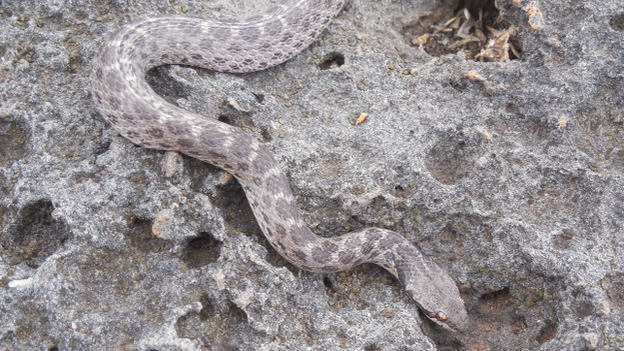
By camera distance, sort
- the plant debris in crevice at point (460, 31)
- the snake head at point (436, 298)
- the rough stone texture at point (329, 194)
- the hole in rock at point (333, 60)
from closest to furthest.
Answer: the rough stone texture at point (329, 194) → the snake head at point (436, 298) → the hole in rock at point (333, 60) → the plant debris in crevice at point (460, 31)

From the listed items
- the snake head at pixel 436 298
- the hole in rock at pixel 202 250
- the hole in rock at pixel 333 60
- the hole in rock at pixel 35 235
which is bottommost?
the snake head at pixel 436 298

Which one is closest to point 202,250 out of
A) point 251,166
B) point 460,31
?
point 251,166

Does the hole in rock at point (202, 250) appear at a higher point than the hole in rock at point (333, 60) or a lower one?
lower

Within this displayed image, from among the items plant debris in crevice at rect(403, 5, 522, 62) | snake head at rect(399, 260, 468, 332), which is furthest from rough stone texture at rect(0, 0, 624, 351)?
plant debris in crevice at rect(403, 5, 522, 62)

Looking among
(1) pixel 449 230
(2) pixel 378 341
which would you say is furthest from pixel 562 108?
(2) pixel 378 341

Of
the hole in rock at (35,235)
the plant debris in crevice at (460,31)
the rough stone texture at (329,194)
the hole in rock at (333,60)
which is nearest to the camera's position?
the rough stone texture at (329,194)

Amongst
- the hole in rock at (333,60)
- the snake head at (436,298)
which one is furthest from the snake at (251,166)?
the hole in rock at (333,60)

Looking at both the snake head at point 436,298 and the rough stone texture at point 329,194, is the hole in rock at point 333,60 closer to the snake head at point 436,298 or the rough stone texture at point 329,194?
the rough stone texture at point 329,194
